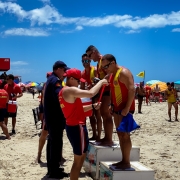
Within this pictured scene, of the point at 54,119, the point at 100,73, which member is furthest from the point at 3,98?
the point at 100,73

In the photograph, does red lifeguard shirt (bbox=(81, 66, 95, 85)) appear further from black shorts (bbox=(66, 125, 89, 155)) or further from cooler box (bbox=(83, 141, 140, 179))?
black shorts (bbox=(66, 125, 89, 155))

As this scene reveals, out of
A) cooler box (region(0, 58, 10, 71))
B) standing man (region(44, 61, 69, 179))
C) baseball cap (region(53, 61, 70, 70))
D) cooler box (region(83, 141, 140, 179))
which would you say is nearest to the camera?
cooler box (region(83, 141, 140, 179))

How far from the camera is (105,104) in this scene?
17.8 ft

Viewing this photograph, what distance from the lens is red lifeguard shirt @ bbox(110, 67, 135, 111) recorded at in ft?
14.0

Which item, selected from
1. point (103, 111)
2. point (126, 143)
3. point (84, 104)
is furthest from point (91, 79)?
point (126, 143)

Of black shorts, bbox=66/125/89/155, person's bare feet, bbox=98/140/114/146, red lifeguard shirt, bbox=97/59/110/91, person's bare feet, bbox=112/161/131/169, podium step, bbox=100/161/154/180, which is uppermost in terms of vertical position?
red lifeguard shirt, bbox=97/59/110/91

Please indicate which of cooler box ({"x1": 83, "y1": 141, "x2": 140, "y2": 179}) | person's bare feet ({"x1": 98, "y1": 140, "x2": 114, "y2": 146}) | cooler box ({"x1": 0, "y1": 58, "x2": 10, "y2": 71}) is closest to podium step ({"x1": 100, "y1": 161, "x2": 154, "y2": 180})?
cooler box ({"x1": 83, "y1": 141, "x2": 140, "y2": 179})

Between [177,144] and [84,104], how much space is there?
15.7 ft

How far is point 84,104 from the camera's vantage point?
4.41m

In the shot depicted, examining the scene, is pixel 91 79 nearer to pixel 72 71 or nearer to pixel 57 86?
pixel 57 86

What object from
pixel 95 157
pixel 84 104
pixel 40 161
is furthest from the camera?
pixel 40 161

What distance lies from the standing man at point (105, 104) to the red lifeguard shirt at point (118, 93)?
908mm

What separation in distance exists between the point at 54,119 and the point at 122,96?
1.51 metres

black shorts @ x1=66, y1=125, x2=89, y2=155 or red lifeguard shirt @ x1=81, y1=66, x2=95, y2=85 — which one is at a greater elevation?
red lifeguard shirt @ x1=81, y1=66, x2=95, y2=85
